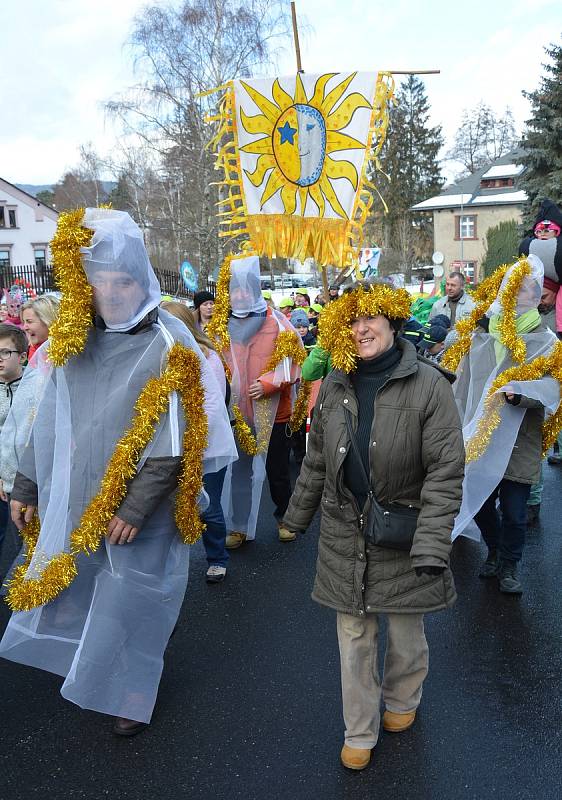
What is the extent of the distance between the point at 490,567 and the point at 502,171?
4807cm

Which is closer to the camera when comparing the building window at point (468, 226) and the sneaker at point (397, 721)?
the sneaker at point (397, 721)

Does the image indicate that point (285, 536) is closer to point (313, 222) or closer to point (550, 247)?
point (313, 222)

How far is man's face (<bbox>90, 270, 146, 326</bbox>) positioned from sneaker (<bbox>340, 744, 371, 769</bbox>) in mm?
1972

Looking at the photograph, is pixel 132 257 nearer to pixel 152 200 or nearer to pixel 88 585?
pixel 88 585

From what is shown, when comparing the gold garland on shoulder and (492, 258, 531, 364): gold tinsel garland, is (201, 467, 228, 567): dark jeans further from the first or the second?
(492, 258, 531, 364): gold tinsel garland

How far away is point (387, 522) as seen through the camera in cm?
287

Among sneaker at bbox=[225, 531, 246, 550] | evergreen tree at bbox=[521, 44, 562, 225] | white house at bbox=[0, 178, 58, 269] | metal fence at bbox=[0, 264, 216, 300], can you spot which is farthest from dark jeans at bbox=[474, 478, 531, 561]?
white house at bbox=[0, 178, 58, 269]

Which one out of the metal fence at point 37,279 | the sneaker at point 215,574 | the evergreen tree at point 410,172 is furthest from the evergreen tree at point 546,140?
the evergreen tree at point 410,172

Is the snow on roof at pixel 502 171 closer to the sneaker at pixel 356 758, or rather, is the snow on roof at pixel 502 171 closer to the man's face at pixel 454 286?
the man's face at pixel 454 286

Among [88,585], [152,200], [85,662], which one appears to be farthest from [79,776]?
[152,200]

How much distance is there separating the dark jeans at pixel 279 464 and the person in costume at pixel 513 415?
154 centimetres

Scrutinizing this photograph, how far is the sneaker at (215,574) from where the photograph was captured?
4.91m


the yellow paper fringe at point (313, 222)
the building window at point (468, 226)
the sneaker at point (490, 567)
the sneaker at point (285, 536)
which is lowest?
the sneaker at point (285, 536)

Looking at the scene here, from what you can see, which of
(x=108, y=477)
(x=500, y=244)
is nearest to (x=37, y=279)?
(x=108, y=477)
